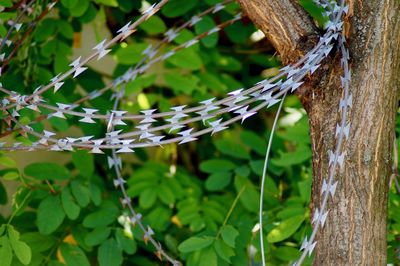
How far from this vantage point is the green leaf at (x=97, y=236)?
2.02 meters

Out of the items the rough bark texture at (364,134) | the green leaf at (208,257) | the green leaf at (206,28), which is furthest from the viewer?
the green leaf at (206,28)

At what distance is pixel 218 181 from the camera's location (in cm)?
237

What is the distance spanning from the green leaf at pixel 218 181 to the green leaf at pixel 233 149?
8 cm

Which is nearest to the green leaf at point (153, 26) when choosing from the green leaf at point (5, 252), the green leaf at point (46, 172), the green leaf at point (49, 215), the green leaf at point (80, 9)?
the green leaf at point (80, 9)

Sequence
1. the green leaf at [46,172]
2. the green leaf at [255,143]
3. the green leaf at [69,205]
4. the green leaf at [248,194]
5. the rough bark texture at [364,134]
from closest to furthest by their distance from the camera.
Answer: the rough bark texture at [364,134]
the green leaf at [69,205]
the green leaf at [46,172]
the green leaf at [248,194]
the green leaf at [255,143]

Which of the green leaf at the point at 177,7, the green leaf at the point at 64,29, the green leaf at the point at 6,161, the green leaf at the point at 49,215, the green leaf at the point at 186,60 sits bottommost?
the green leaf at the point at 49,215

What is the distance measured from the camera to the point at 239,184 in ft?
7.55

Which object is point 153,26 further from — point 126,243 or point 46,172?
point 126,243

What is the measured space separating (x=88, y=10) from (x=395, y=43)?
1115mm

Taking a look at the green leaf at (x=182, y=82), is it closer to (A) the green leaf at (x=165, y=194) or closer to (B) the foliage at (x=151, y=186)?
(B) the foliage at (x=151, y=186)

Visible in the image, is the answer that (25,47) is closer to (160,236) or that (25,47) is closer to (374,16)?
(160,236)

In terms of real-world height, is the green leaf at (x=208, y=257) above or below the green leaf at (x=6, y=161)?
below

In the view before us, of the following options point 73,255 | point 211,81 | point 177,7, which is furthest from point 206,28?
point 73,255

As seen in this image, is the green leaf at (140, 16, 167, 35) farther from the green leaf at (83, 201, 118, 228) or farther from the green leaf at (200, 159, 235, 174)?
the green leaf at (83, 201, 118, 228)
